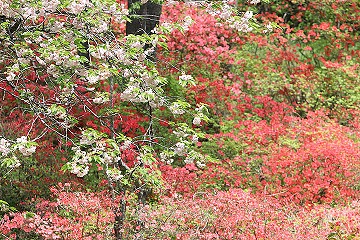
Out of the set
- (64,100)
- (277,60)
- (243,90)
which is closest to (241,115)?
(243,90)

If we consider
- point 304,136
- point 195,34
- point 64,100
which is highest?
point 64,100

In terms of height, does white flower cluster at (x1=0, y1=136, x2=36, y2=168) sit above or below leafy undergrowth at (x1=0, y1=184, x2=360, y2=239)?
above

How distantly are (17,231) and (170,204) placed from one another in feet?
6.85

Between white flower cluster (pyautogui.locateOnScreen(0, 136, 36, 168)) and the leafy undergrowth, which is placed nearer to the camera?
white flower cluster (pyautogui.locateOnScreen(0, 136, 36, 168))

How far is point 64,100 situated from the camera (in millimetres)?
5656

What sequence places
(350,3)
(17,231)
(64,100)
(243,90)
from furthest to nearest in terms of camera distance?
(350,3), (243,90), (17,231), (64,100)

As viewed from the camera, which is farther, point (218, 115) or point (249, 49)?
point (249, 49)

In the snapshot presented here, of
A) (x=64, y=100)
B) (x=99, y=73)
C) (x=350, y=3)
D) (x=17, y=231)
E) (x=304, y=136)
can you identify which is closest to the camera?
(x=99, y=73)

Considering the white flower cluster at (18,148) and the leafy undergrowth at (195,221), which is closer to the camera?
the white flower cluster at (18,148)

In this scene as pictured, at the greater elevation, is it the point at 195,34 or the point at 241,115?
the point at 195,34

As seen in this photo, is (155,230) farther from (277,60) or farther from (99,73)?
(277,60)

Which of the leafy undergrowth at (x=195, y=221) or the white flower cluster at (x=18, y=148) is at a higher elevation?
the white flower cluster at (x=18, y=148)

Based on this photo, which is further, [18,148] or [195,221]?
[195,221]

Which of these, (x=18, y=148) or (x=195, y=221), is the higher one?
(x=18, y=148)
